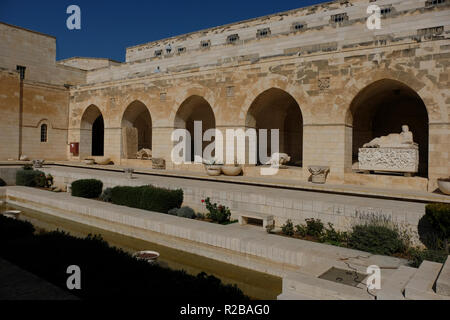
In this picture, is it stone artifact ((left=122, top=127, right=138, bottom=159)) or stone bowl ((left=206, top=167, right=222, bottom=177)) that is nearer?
stone bowl ((left=206, top=167, right=222, bottom=177))

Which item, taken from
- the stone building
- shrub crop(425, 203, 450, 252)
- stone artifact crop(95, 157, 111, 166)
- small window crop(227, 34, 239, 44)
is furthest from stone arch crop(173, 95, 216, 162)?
shrub crop(425, 203, 450, 252)

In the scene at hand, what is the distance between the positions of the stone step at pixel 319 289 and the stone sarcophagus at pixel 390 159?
695 cm

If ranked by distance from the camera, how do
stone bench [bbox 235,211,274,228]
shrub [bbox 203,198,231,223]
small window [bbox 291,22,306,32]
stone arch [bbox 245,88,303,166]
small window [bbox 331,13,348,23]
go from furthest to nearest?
1. small window [bbox 291,22,306,32]
2. small window [bbox 331,13,348,23]
3. stone arch [bbox 245,88,303,166]
4. shrub [bbox 203,198,231,223]
5. stone bench [bbox 235,211,274,228]

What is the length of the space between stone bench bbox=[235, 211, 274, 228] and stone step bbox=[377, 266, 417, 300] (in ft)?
11.4

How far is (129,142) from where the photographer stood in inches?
722

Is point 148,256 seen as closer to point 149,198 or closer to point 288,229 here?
A: point 288,229

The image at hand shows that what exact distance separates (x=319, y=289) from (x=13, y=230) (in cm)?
597

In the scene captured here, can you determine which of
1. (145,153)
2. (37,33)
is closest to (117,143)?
(145,153)

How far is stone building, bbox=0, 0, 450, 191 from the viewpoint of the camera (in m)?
10.3

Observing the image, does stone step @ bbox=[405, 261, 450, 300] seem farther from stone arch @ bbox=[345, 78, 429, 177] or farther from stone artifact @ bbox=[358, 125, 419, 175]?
stone arch @ bbox=[345, 78, 429, 177]

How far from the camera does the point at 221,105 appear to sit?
14.0 m

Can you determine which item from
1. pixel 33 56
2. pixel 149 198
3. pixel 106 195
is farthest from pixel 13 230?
pixel 33 56

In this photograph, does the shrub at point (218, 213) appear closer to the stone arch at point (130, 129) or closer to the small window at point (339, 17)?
the stone arch at point (130, 129)
